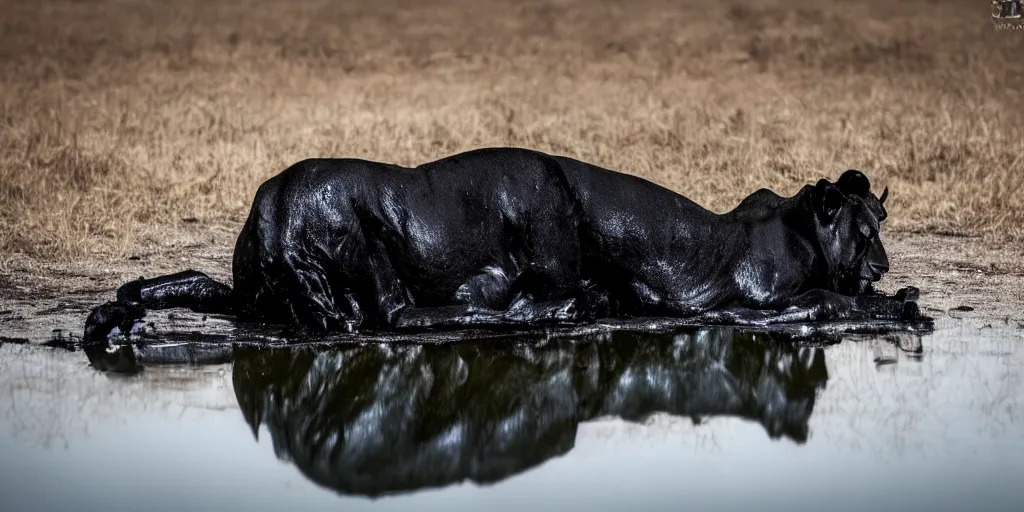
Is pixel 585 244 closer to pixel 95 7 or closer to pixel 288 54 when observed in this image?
pixel 288 54

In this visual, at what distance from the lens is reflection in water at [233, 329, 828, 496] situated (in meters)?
6.27

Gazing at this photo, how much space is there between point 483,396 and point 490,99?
7921 mm

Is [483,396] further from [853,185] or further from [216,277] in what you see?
[216,277]

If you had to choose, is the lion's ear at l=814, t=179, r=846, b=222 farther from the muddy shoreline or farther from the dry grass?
the dry grass

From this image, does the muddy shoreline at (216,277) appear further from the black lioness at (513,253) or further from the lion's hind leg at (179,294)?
the black lioness at (513,253)

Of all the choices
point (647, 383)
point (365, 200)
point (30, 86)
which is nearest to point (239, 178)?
point (30, 86)

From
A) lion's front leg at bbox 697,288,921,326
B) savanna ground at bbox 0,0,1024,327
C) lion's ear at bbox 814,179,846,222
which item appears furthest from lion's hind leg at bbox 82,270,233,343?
lion's ear at bbox 814,179,846,222

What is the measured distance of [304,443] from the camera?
643 cm

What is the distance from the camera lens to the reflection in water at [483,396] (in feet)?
20.6

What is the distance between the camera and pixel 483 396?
23.3 ft

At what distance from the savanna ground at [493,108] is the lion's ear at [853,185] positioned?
0.95 meters

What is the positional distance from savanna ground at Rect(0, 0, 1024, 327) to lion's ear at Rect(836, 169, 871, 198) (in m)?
0.95

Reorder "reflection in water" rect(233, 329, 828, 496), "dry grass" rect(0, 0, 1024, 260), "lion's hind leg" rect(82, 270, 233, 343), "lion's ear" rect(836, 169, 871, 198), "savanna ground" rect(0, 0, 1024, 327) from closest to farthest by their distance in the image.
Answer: "reflection in water" rect(233, 329, 828, 496), "lion's hind leg" rect(82, 270, 233, 343), "lion's ear" rect(836, 169, 871, 198), "savanna ground" rect(0, 0, 1024, 327), "dry grass" rect(0, 0, 1024, 260)

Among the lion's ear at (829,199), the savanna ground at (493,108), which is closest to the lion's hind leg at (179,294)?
the savanna ground at (493,108)
